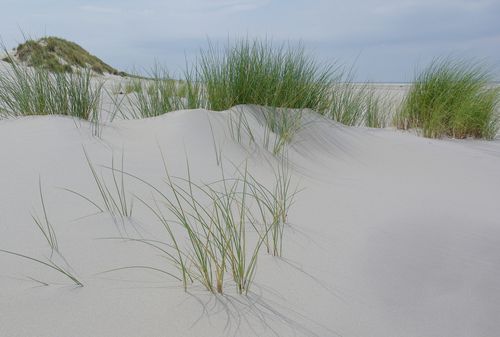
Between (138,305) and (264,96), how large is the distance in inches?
83.0

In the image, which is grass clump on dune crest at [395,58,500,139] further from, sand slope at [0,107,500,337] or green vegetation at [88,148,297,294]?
green vegetation at [88,148,297,294]

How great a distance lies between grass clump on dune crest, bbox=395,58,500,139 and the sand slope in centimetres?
164

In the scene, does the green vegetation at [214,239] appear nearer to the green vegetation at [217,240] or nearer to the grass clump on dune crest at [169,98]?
the green vegetation at [217,240]

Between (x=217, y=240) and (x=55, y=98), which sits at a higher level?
(x=55, y=98)

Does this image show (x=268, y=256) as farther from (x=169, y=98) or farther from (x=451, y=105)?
(x=451, y=105)

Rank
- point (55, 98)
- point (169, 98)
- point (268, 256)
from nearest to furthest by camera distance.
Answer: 1. point (268, 256)
2. point (55, 98)
3. point (169, 98)

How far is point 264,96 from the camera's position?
284 centimetres

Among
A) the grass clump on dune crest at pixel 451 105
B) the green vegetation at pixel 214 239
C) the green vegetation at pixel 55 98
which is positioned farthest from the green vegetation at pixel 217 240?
the grass clump on dune crest at pixel 451 105

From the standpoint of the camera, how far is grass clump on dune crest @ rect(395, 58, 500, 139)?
12.4 ft

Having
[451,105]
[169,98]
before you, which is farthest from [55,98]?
[451,105]

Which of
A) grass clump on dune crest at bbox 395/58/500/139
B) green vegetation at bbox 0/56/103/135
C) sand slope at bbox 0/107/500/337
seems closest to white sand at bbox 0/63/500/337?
sand slope at bbox 0/107/500/337

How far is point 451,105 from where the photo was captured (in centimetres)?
389

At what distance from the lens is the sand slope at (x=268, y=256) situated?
88 cm

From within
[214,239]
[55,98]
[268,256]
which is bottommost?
[268,256]
